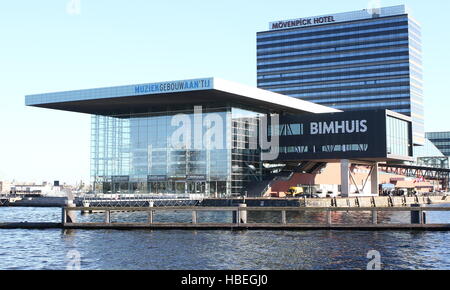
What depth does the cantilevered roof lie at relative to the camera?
105875 mm

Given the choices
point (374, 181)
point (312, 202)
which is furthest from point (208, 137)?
point (374, 181)

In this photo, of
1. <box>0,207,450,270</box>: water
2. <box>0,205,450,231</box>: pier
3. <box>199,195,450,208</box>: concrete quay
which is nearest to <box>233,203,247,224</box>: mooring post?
<box>0,205,450,231</box>: pier

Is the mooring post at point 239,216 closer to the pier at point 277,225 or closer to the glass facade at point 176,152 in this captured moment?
the pier at point 277,225

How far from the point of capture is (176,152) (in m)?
118

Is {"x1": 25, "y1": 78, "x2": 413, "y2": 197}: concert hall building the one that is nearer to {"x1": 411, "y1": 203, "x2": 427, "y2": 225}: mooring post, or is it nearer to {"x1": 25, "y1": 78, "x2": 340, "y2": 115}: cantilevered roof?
{"x1": 25, "y1": 78, "x2": 340, "y2": 115}: cantilevered roof

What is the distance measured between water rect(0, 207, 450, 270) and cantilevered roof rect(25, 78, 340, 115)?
56.0 meters

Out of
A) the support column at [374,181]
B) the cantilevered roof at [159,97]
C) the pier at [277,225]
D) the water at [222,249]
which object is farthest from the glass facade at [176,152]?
the water at [222,249]

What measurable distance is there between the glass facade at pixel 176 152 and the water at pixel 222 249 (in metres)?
64.6

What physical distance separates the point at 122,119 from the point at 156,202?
2616 centimetres

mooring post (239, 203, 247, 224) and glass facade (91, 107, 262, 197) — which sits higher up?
glass facade (91, 107, 262, 197)
